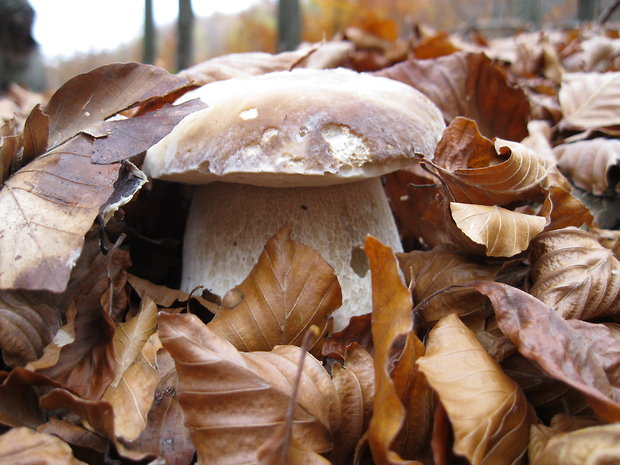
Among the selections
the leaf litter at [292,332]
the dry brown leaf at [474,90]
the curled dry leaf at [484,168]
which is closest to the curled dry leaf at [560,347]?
the leaf litter at [292,332]

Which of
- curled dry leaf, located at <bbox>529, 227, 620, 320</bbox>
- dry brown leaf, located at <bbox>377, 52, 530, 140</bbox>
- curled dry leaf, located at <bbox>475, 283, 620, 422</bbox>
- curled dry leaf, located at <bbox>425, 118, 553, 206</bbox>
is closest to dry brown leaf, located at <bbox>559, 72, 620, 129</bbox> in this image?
dry brown leaf, located at <bbox>377, 52, 530, 140</bbox>

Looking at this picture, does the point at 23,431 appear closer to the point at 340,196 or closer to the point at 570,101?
the point at 340,196

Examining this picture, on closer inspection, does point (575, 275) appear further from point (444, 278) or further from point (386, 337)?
point (386, 337)

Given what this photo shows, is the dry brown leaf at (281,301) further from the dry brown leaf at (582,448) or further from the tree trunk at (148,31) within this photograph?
the tree trunk at (148,31)

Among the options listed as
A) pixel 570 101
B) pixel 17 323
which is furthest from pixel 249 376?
pixel 570 101

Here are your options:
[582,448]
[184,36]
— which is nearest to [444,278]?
[582,448]

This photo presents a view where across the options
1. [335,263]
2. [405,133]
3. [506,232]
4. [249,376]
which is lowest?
[335,263]
